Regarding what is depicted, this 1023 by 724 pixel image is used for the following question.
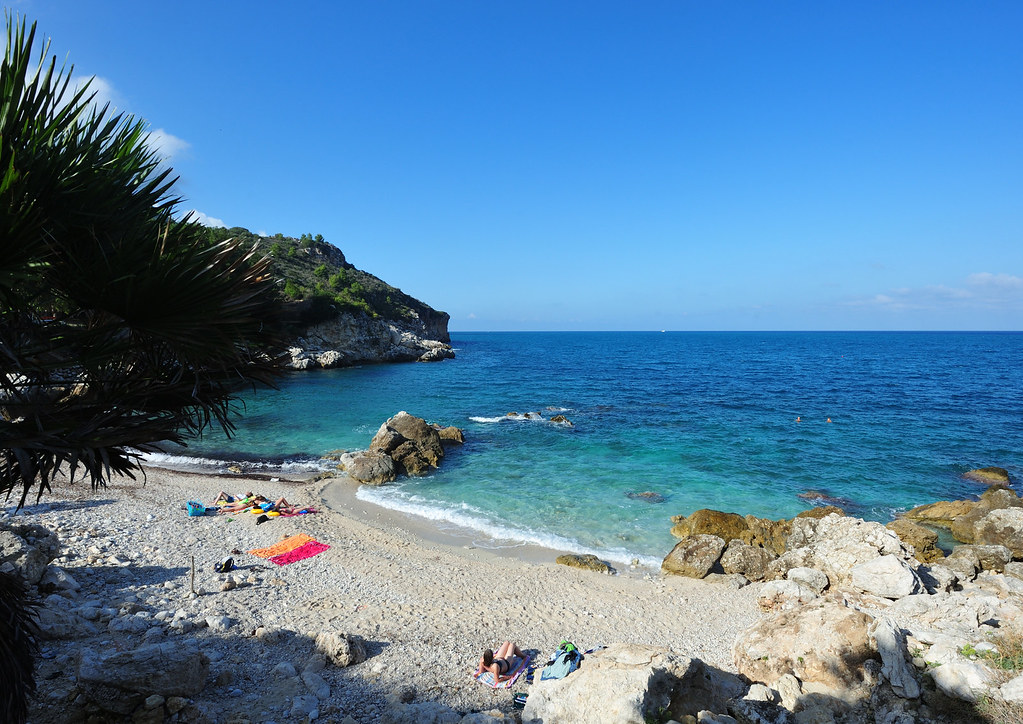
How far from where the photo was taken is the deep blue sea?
19.6 meters

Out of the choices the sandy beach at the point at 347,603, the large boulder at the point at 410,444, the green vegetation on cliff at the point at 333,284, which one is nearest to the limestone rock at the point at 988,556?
the sandy beach at the point at 347,603

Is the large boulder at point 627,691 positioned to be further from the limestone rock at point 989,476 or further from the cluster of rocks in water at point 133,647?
the limestone rock at point 989,476

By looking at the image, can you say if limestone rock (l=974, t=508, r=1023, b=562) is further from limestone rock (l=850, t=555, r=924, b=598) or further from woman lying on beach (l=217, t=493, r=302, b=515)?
woman lying on beach (l=217, t=493, r=302, b=515)

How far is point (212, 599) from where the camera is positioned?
1089 cm

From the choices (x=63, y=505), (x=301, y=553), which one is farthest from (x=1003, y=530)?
(x=63, y=505)

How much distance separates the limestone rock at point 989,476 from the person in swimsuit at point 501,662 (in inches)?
990

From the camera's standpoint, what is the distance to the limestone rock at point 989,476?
77.5 feet

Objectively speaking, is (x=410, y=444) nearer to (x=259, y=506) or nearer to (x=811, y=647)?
(x=259, y=506)

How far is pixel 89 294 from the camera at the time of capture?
3.85 meters

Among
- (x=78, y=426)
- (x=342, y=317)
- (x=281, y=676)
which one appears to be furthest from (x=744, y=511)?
(x=342, y=317)

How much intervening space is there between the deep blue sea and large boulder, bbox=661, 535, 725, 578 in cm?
97

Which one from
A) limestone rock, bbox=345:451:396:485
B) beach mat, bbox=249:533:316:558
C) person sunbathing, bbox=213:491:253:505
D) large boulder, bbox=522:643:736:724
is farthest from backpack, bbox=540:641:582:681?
limestone rock, bbox=345:451:396:485

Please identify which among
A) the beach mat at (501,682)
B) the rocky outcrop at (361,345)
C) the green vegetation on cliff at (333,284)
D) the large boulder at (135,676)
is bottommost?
the beach mat at (501,682)

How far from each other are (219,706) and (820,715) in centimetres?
812
